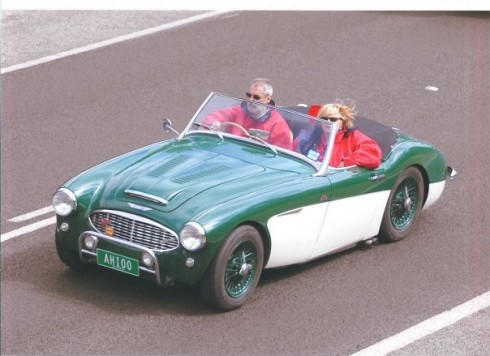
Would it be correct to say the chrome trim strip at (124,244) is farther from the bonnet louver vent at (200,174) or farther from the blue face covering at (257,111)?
the blue face covering at (257,111)

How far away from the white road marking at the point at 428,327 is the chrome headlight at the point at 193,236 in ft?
4.60

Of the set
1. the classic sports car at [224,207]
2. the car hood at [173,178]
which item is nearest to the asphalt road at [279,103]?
the classic sports car at [224,207]

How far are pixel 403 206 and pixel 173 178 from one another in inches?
96.7

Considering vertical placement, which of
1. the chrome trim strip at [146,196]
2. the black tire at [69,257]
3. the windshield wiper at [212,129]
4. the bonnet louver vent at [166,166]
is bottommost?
the black tire at [69,257]

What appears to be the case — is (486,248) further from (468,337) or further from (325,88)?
(325,88)

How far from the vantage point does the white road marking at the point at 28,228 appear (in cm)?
1126

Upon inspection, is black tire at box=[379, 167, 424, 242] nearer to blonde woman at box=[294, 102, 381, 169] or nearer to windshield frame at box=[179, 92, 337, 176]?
blonde woman at box=[294, 102, 381, 169]

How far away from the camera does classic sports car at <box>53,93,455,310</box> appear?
9.86 m

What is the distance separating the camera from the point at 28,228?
11.4 meters

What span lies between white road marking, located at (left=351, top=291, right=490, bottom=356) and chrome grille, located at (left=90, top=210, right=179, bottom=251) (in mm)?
1642

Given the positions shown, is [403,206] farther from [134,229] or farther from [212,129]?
[134,229]

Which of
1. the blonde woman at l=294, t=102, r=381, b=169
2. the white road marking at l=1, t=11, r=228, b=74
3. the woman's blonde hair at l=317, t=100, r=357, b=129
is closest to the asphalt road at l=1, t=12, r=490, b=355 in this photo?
the white road marking at l=1, t=11, r=228, b=74

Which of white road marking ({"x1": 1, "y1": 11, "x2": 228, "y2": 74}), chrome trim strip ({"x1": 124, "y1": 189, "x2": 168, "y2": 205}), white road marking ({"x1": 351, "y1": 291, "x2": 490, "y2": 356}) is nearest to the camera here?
white road marking ({"x1": 351, "y1": 291, "x2": 490, "y2": 356})

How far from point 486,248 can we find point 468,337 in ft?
6.17
